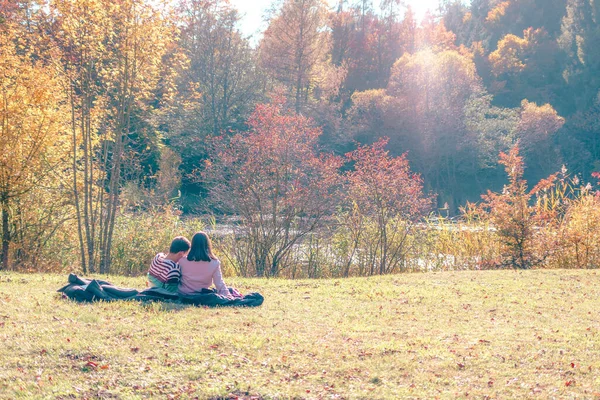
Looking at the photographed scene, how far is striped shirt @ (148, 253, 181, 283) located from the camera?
26.4 feet

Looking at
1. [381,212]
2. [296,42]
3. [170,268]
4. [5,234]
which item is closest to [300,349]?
[170,268]

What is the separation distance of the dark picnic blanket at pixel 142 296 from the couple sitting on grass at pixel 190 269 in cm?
13

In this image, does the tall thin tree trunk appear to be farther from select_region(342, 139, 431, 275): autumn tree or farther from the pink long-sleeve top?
select_region(342, 139, 431, 275): autumn tree

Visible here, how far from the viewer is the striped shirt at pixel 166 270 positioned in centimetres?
805

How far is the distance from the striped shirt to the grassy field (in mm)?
549

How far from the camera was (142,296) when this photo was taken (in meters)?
7.92

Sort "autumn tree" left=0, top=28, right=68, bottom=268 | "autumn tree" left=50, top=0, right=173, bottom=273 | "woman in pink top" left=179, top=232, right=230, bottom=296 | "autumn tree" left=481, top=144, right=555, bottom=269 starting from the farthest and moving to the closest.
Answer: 1. "autumn tree" left=481, top=144, right=555, bottom=269
2. "autumn tree" left=0, top=28, right=68, bottom=268
3. "autumn tree" left=50, top=0, right=173, bottom=273
4. "woman in pink top" left=179, top=232, right=230, bottom=296

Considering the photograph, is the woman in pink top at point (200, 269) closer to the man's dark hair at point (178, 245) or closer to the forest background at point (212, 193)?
the man's dark hair at point (178, 245)

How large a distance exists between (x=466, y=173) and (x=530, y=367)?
42556 mm

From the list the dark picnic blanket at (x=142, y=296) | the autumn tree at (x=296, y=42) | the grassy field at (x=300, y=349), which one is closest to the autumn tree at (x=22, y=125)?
the grassy field at (x=300, y=349)

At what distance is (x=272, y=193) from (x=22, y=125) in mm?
5819

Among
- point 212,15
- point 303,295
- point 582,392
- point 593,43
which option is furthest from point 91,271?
point 593,43

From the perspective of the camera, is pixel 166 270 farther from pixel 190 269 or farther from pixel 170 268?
pixel 190 269

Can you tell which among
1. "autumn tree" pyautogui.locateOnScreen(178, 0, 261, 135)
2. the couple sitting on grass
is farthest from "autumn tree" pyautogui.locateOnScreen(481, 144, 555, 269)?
"autumn tree" pyautogui.locateOnScreen(178, 0, 261, 135)
